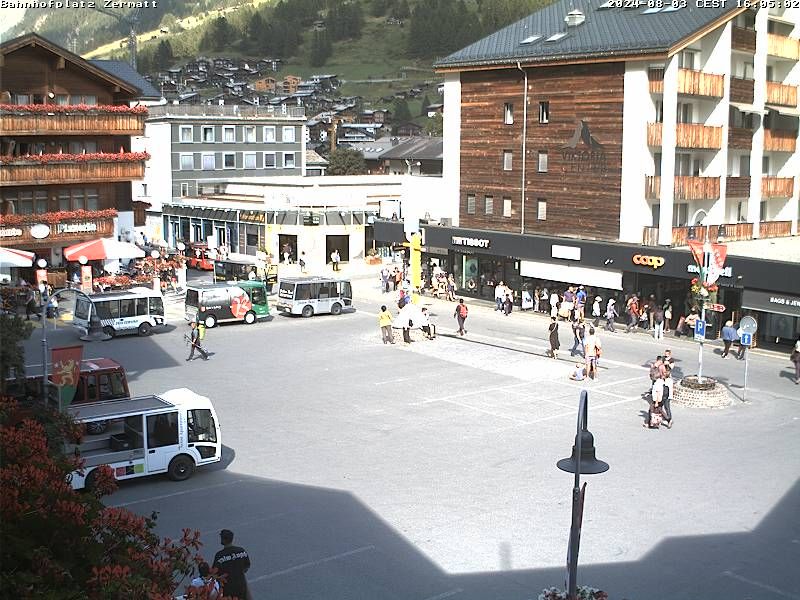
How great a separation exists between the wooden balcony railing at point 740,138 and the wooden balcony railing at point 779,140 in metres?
1.28

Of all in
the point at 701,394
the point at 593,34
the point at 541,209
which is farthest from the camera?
the point at 541,209

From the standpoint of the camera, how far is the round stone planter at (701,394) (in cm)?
2862

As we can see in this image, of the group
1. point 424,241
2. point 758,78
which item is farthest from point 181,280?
point 758,78

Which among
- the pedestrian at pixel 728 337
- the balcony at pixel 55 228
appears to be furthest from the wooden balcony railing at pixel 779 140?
the balcony at pixel 55 228

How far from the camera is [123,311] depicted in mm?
40469

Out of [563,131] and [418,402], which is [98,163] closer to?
[563,131]

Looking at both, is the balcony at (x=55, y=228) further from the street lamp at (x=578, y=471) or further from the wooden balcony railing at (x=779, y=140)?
the street lamp at (x=578, y=471)

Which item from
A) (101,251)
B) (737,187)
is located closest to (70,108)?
(101,251)

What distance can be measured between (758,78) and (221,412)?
32566mm

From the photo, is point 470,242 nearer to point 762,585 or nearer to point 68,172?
point 68,172

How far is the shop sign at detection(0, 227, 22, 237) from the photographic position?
4714 centimetres

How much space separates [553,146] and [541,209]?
10.0ft

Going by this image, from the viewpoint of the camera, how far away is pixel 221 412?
2753 centimetres

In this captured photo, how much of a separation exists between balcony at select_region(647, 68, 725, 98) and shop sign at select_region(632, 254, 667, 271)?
7.33m
